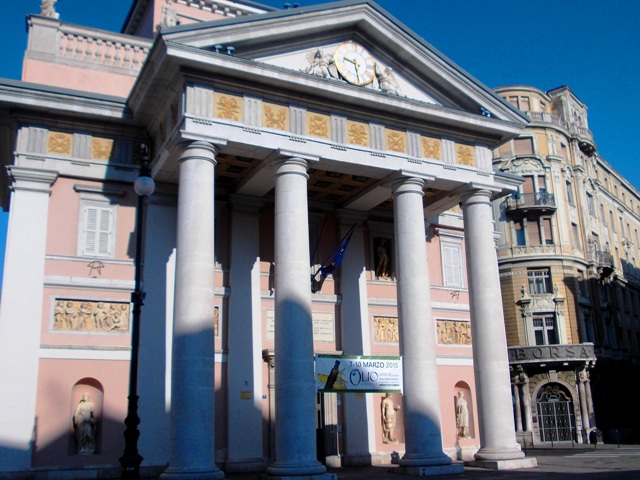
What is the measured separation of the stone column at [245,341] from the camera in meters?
20.5

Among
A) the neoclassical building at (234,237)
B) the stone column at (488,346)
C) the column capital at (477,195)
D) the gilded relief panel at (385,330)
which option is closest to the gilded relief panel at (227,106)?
the neoclassical building at (234,237)

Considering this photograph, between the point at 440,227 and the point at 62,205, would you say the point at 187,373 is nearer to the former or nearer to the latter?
the point at 62,205

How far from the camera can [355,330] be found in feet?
77.1

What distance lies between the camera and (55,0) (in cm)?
2236

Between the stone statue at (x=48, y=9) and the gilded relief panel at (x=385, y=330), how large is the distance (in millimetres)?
14224

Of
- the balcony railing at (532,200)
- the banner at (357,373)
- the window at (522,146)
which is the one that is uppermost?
the window at (522,146)

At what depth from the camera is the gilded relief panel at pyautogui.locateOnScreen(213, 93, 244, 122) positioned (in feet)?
59.3

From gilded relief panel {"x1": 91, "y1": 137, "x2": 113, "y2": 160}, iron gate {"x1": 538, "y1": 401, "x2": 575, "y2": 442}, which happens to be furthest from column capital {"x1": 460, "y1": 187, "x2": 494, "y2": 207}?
iron gate {"x1": 538, "y1": 401, "x2": 575, "y2": 442}

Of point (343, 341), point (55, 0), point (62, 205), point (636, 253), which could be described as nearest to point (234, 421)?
point (343, 341)

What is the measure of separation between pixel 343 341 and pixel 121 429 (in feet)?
25.3

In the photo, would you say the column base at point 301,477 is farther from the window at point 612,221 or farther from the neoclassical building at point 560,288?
the window at point 612,221

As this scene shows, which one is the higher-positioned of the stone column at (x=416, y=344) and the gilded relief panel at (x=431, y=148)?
the gilded relief panel at (x=431, y=148)

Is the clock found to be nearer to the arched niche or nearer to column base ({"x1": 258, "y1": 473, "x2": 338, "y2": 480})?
column base ({"x1": 258, "y1": 473, "x2": 338, "y2": 480})

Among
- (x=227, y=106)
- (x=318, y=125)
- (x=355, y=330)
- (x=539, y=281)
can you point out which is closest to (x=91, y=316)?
(x=227, y=106)
